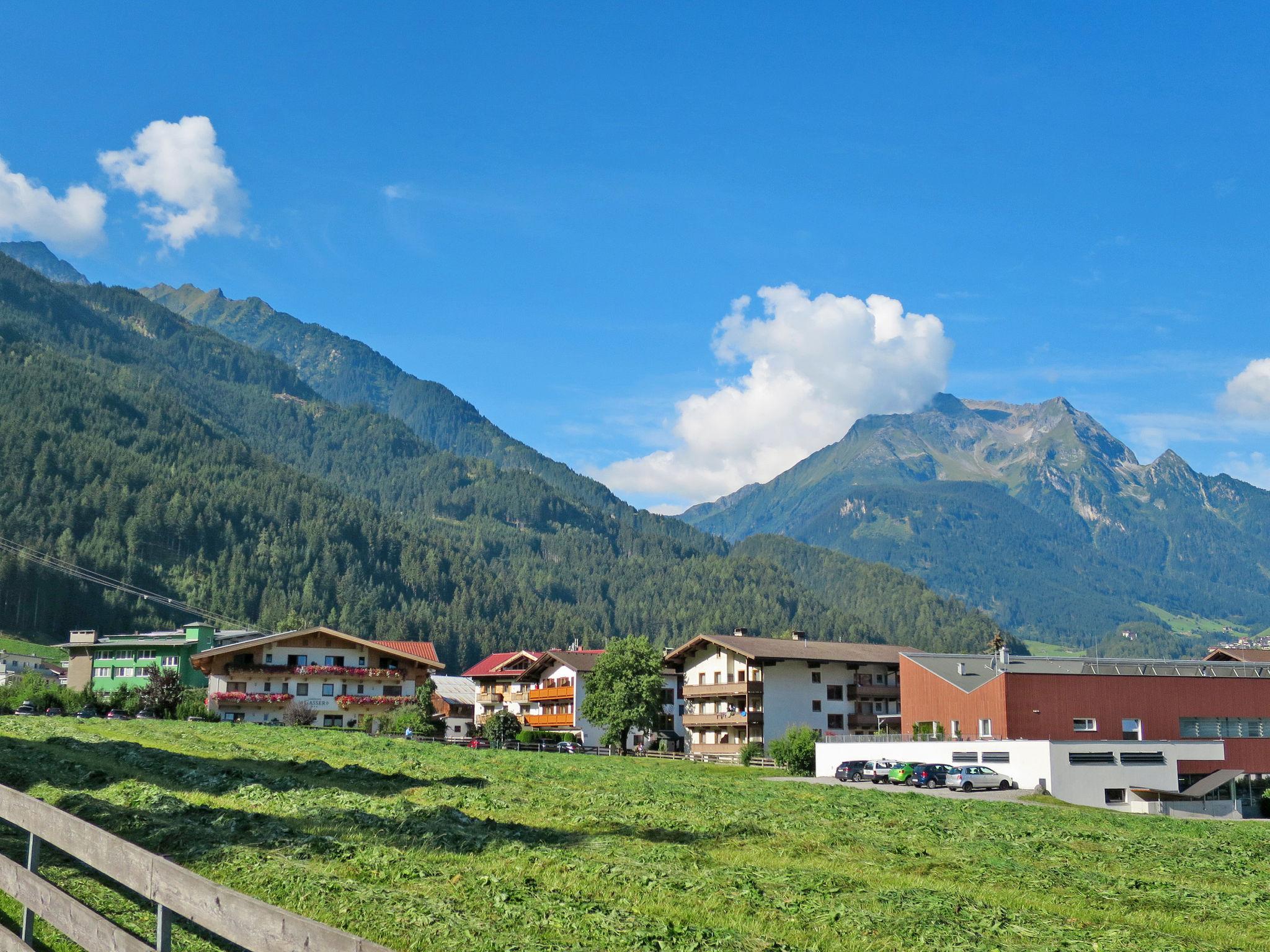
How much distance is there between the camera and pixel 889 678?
330 ft

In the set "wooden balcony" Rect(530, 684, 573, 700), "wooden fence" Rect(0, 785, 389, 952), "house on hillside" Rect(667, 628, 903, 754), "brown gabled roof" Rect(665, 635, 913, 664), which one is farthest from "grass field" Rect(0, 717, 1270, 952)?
"wooden balcony" Rect(530, 684, 573, 700)

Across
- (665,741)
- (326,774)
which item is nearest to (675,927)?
(326,774)

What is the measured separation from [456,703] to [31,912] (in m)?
144

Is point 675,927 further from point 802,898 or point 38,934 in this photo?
point 38,934

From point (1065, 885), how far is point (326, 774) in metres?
18.2

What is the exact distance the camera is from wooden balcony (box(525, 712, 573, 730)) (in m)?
115

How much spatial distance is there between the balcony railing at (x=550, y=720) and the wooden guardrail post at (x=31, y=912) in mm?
105684

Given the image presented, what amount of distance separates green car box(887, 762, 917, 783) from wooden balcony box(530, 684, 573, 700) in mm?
59168

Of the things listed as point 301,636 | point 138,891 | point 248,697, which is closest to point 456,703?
point 301,636

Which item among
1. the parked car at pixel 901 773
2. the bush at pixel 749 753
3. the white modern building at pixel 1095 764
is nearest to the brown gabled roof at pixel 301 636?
the bush at pixel 749 753

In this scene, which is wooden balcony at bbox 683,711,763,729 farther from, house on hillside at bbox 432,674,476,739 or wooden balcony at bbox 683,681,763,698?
house on hillside at bbox 432,674,476,739

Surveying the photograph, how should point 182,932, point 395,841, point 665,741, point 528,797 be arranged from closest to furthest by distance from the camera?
point 182,932 < point 395,841 < point 528,797 < point 665,741

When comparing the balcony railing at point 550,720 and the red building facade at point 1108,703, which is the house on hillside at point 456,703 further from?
the red building facade at point 1108,703

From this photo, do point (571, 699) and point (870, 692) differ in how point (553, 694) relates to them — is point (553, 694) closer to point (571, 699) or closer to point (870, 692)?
point (571, 699)
